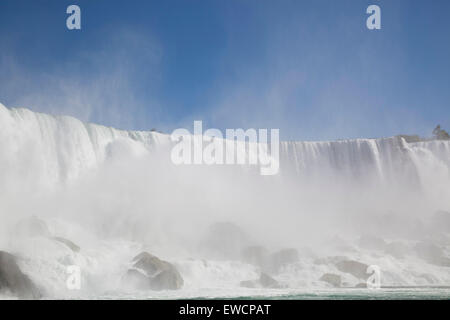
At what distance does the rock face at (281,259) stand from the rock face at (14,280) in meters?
12.2

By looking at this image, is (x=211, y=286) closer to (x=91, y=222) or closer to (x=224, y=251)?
(x=224, y=251)

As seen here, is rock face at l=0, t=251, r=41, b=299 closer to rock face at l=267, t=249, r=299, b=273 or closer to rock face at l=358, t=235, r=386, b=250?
rock face at l=267, t=249, r=299, b=273

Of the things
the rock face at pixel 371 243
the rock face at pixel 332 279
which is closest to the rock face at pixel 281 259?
the rock face at pixel 332 279

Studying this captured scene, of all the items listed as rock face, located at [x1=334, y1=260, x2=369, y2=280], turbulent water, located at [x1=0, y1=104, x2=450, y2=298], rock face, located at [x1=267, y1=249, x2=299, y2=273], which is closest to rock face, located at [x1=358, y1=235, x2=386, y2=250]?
turbulent water, located at [x1=0, y1=104, x2=450, y2=298]

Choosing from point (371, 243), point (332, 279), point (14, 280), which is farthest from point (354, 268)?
point (14, 280)

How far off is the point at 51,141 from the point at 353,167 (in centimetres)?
2556

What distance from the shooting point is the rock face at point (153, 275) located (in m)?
19.5

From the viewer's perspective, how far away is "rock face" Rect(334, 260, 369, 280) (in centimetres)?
2400

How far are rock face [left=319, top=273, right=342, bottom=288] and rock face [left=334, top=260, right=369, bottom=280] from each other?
1.64 meters

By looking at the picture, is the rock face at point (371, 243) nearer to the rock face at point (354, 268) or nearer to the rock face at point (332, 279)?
the rock face at point (354, 268)

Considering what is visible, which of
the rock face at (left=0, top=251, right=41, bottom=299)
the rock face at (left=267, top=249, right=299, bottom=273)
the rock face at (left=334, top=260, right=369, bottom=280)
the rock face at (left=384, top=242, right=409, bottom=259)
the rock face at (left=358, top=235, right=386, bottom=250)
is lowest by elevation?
the rock face at (left=0, top=251, right=41, bottom=299)

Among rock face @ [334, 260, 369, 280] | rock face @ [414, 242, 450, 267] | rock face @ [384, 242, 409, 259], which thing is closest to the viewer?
rock face @ [334, 260, 369, 280]

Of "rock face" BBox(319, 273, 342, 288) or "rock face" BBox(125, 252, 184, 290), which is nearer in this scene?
"rock face" BBox(125, 252, 184, 290)
